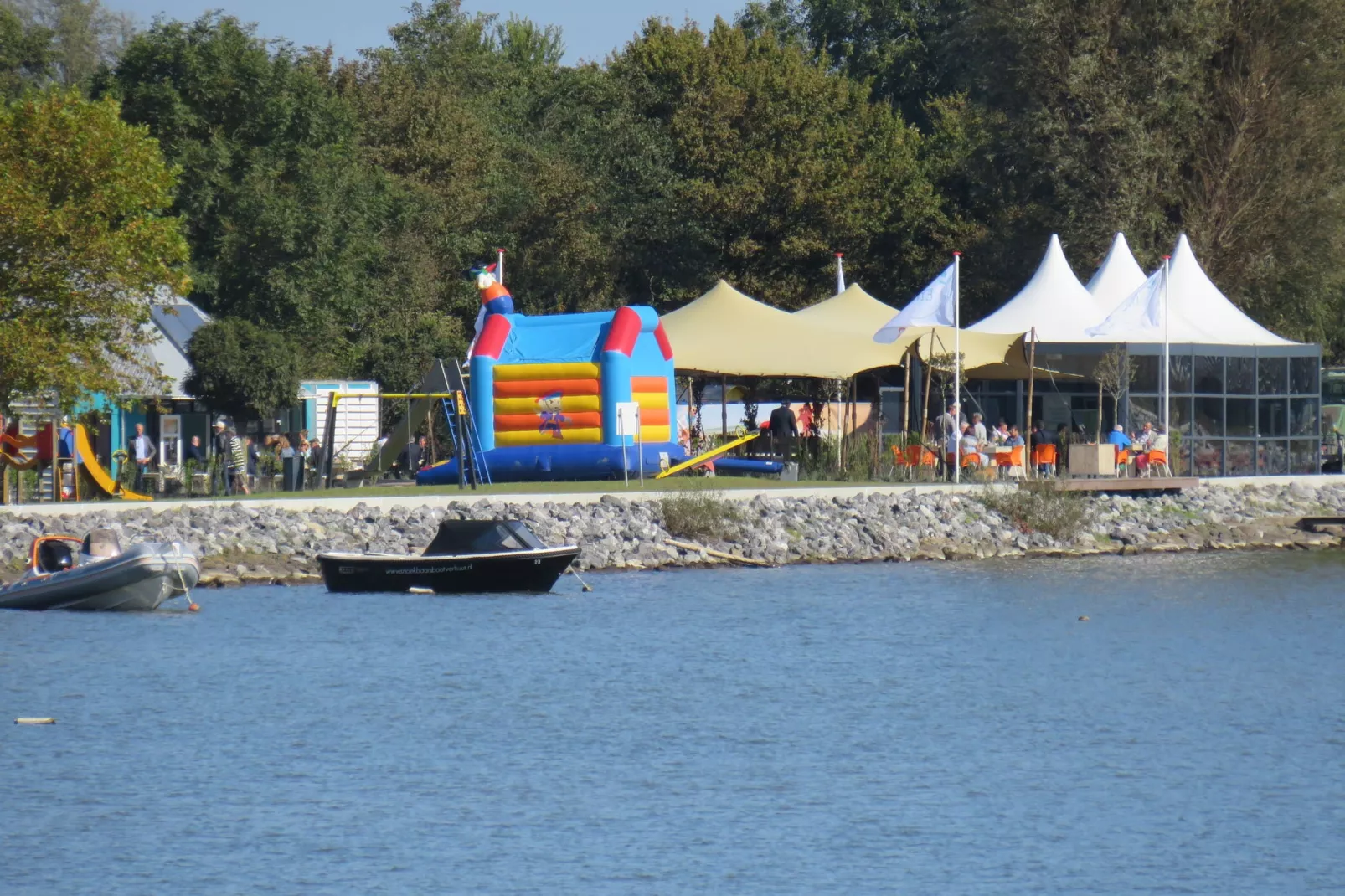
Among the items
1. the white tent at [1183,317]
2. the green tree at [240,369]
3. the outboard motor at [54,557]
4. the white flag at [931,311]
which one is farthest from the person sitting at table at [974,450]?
the outboard motor at [54,557]

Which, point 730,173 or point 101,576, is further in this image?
point 730,173

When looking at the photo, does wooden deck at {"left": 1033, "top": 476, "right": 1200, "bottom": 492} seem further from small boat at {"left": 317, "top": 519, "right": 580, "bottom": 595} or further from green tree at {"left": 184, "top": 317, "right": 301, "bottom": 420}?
green tree at {"left": 184, "top": 317, "right": 301, "bottom": 420}

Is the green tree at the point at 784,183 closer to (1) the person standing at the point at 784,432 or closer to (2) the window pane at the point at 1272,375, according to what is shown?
(1) the person standing at the point at 784,432

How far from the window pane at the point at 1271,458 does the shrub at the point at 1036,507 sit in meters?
8.07

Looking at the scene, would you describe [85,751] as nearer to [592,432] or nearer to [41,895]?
[41,895]

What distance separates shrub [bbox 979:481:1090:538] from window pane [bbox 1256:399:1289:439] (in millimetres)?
8022

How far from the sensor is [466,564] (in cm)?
3166

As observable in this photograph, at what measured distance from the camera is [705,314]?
152 ft

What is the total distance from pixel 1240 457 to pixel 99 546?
26.9 m

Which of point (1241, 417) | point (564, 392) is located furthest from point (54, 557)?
point (1241, 417)

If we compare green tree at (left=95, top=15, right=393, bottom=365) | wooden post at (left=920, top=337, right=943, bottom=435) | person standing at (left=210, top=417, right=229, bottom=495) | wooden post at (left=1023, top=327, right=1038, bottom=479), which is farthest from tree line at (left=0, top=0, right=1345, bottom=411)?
wooden post at (left=1023, top=327, right=1038, bottom=479)

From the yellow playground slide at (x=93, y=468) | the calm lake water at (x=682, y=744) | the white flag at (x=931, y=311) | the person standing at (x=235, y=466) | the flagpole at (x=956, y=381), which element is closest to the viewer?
the calm lake water at (x=682, y=744)

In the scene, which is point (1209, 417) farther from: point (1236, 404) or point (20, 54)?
point (20, 54)

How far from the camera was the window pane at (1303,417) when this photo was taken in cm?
4578
